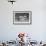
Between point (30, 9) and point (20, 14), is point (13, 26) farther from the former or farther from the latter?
point (30, 9)

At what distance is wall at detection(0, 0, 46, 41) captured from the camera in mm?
5441

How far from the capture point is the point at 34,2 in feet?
17.9

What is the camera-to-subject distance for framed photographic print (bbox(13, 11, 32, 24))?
5444 millimetres

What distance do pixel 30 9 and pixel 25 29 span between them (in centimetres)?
85

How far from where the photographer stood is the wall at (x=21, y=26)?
5441mm

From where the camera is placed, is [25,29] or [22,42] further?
[25,29]

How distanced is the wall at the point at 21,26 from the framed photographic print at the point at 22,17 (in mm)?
124

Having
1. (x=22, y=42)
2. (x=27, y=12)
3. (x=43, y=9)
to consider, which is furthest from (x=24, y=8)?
(x=22, y=42)

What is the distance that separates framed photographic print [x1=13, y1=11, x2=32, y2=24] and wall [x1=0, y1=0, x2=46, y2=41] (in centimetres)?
12

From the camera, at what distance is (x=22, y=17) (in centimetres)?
546

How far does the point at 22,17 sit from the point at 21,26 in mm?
374

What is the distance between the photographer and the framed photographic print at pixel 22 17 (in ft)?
17.9

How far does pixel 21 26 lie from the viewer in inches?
215

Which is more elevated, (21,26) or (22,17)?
(22,17)
